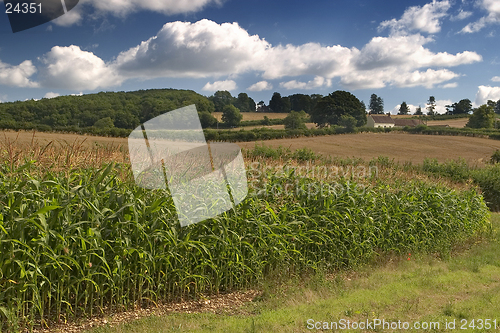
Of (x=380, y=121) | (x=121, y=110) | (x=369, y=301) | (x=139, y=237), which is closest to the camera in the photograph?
(x=139, y=237)

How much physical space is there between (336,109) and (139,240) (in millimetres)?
73040

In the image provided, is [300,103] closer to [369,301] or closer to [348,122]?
[348,122]

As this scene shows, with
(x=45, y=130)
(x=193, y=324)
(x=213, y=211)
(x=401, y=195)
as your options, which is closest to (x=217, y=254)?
(x=213, y=211)

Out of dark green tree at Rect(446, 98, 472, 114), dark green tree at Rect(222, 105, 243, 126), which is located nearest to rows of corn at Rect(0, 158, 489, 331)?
dark green tree at Rect(222, 105, 243, 126)

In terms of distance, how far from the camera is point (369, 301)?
420 cm

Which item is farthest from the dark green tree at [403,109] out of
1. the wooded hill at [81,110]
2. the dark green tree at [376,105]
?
the wooded hill at [81,110]

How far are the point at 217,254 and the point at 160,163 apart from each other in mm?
1797

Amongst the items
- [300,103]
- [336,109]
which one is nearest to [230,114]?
[336,109]

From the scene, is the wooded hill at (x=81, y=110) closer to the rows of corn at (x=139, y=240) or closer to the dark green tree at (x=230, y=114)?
the dark green tree at (x=230, y=114)

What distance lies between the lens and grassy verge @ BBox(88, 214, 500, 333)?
3492 mm

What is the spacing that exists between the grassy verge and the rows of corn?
0.39 metres

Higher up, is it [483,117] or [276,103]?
[276,103]

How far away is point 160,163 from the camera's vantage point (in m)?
5.25

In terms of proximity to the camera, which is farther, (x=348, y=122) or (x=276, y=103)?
(x=276, y=103)
